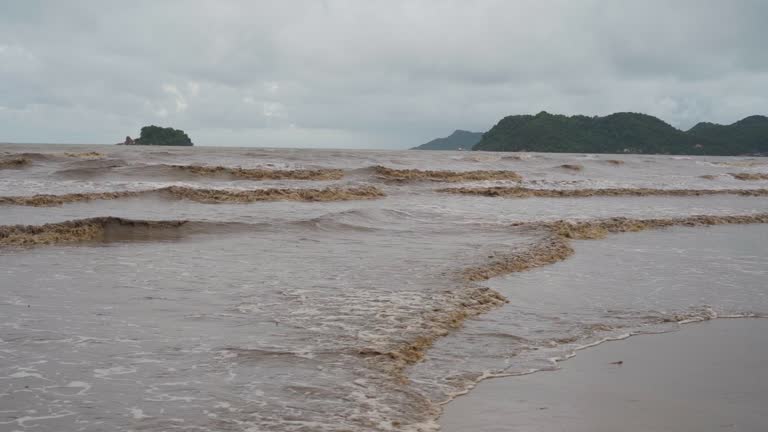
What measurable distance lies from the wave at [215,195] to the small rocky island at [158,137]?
8152 centimetres

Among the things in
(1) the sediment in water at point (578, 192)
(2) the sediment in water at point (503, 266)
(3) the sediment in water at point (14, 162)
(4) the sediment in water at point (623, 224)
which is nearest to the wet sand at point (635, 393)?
(2) the sediment in water at point (503, 266)

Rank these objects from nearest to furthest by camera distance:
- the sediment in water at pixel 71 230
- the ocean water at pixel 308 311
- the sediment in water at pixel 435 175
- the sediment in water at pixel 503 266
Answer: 1. the ocean water at pixel 308 311
2. the sediment in water at pixel 503 266
3. the sediment in water at pixel 71 230
4. the sediment in water at pixel 435 175

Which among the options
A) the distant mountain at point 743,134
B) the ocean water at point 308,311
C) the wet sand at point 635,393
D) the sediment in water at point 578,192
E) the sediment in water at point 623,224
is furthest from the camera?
the distant mountain at point 743,134

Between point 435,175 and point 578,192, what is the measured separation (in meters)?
6.59

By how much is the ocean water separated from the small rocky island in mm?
86165

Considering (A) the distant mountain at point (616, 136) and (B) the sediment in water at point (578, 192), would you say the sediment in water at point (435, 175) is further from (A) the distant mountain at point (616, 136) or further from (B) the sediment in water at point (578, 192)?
(A) the distant mountain at point (616, 136)

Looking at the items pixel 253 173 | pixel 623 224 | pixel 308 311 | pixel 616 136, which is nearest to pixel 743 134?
pixel 616 136

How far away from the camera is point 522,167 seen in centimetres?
3847

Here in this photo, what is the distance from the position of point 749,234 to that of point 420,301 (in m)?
10.9

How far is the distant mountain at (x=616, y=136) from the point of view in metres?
109

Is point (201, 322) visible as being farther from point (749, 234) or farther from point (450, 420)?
point (749, 234)

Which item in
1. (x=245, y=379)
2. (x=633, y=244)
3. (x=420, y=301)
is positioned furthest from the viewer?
(x=633, y=244)

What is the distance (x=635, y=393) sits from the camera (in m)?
4.64

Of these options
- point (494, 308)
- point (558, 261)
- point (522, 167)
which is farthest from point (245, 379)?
point (522, 167)
